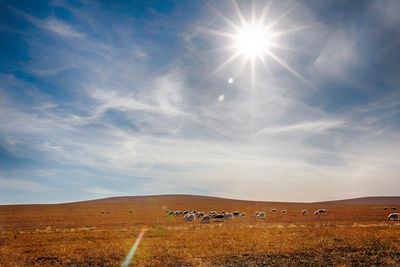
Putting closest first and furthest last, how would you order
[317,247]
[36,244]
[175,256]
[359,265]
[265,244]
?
[359,265]
[175,256]
[317,247]
[265,244]
[36,244]

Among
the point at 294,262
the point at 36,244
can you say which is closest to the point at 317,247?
the point at 294,262

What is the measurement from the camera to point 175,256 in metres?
19.4

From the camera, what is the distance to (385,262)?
54.6 ft

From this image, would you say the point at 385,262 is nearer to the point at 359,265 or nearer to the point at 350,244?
the point at 359,265

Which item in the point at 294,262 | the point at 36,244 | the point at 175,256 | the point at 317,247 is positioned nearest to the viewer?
the point at 294,262

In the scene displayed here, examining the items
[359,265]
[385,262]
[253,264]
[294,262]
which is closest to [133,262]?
[253,264]

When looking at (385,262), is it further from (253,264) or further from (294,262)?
(253,264)

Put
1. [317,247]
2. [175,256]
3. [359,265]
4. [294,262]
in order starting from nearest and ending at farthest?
[359,265] < [294,262] < [175,256] < [317,247]

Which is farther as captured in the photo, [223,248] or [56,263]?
[223,248]

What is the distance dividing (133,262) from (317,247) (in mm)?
11378

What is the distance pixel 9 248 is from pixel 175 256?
1314 cm

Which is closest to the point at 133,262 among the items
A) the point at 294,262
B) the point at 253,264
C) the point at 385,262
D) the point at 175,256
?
the point at 175,256

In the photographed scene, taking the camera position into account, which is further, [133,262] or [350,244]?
[350,244]

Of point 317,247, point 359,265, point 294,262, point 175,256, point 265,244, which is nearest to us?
point 359,265
